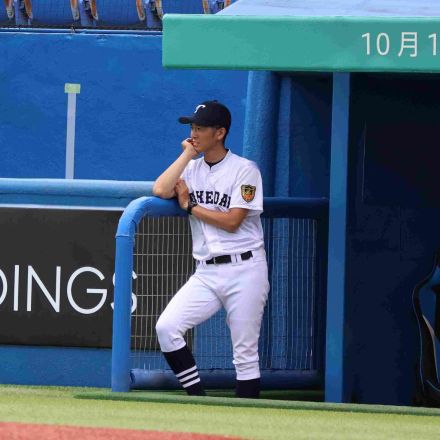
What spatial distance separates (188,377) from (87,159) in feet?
28.7

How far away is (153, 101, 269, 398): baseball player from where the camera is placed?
734 centimetres

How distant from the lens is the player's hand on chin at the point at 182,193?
24.6ft

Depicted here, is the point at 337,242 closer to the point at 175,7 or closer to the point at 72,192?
the point at 72,192

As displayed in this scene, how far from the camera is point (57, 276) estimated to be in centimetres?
836

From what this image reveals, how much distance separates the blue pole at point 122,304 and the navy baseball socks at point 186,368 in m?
0.25

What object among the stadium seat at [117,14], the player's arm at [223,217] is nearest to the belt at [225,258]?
the player's arm at [223,217]

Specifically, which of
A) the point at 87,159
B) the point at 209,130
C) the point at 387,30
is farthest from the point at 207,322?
the point at 87,159

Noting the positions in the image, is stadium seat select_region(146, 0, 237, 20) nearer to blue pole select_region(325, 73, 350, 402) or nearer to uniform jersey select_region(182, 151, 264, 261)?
blue pole select_region(325, 73, 350, 402)

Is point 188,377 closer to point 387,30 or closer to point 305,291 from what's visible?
point 305,291

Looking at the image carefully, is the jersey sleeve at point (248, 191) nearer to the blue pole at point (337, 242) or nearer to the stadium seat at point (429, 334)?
the blue pole at point (337, 242)

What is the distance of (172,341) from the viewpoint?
728 cm

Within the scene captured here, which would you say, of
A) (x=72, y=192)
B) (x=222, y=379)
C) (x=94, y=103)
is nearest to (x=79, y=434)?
(x=222, y=379)

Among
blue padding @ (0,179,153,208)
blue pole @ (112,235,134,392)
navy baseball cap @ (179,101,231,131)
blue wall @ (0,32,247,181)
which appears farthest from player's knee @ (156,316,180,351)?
blue wall @ (0,32,247,181)

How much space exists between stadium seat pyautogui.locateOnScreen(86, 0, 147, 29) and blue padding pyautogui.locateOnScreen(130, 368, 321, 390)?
856cm
